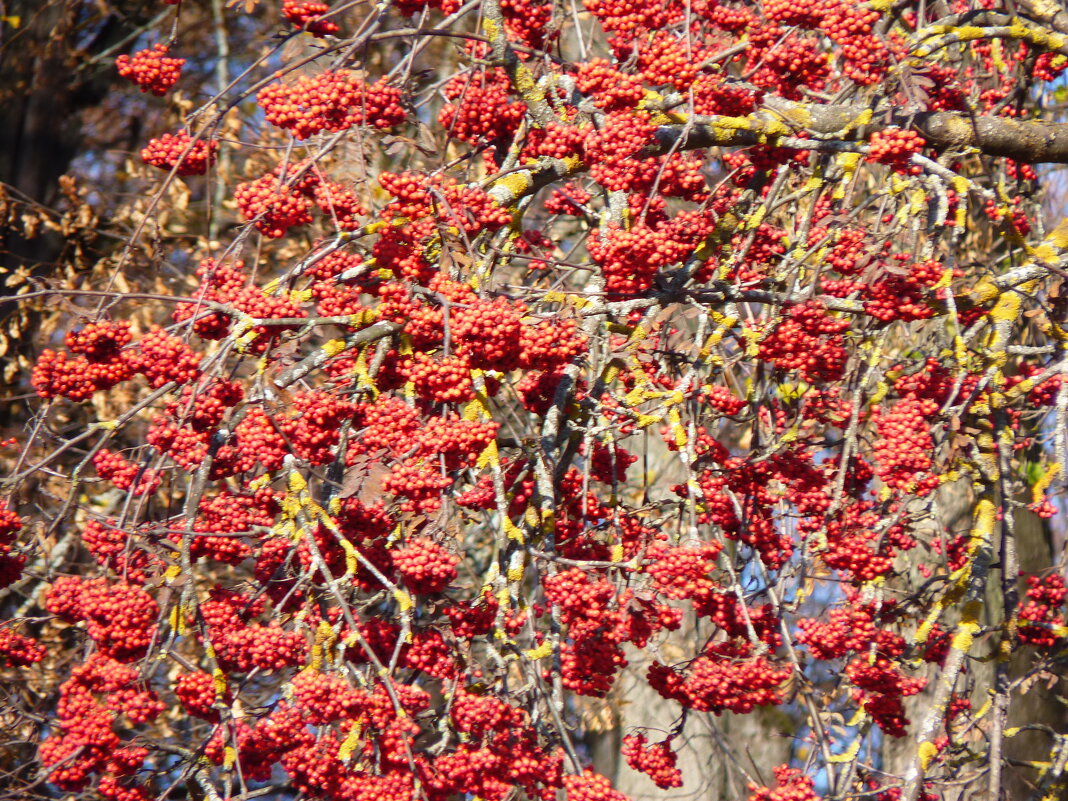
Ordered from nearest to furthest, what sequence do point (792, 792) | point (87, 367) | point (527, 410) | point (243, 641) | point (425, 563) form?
point (425, 563)
point (243, 641)
point (87, 367)
point (792, 792)
point (527, 410)

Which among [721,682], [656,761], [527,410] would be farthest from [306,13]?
[656,761]

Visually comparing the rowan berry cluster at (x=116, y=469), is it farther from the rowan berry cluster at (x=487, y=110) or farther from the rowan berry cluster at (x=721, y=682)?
the rowan berry cluster at (x=721, y=682)

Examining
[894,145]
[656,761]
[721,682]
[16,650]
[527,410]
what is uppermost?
[894,145]

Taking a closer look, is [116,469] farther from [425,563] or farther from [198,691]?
[425,563]

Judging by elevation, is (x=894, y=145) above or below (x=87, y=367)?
above

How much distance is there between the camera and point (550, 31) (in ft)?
10.0

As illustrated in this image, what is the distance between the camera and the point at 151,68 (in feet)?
8.95

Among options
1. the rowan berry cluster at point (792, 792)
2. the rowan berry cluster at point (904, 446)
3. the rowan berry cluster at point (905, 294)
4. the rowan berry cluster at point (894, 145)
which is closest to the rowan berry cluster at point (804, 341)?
the rowan berry cluster at point (905, 294)

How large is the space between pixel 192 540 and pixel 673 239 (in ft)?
4.62

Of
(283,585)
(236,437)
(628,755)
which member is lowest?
(628,755)

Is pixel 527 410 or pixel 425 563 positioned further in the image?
pixel 527 410

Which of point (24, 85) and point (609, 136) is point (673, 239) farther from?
point (24, 85)

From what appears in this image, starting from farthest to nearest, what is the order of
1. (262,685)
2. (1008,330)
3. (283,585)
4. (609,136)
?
(262,685), (1008,330), (283,585), (609,136)

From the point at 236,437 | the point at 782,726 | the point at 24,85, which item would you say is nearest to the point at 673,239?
the point at 236,437
